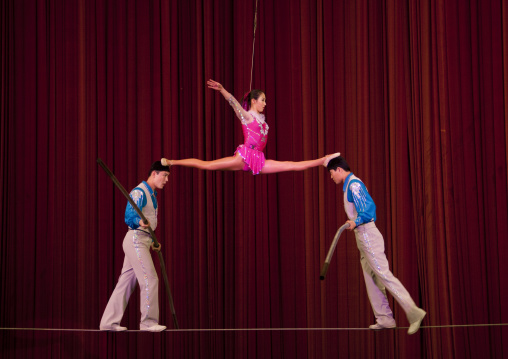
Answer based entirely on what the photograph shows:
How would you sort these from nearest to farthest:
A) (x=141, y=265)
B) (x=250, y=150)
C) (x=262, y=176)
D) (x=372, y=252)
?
(x=250, y=150), (x=372, y=252), (x=141, y=265), (x=262, y=176)

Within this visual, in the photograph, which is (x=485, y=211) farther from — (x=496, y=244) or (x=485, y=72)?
(x=485, y=72)

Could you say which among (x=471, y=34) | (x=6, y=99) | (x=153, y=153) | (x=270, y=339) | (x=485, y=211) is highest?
(x=471, y=34)

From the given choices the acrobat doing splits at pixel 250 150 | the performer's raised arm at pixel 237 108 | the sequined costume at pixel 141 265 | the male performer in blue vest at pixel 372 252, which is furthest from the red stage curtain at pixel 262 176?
the performer's raised arm at pixel 237 108

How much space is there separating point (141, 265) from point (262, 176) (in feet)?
7.01

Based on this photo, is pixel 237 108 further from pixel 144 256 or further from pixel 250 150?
pixel 144 256

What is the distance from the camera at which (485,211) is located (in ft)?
21.1

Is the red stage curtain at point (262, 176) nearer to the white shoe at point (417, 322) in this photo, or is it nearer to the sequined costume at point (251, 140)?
the white shoe at point (417, 322)

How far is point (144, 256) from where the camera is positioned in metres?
4.74

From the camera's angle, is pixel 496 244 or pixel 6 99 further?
pixel 6 99

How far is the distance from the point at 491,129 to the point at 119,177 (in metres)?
3.53

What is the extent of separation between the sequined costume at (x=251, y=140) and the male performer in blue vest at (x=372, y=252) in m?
0.52

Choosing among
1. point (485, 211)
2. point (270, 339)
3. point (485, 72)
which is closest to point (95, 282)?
point (270, 339)

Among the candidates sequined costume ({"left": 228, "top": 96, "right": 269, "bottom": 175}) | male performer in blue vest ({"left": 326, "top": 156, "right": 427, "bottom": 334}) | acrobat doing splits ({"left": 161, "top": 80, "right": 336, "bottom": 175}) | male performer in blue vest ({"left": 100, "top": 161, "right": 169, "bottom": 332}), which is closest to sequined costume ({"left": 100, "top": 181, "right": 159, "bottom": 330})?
male performer in blue vest ({"left": 100, "top": 161, "right": 169, "bottom": 332})

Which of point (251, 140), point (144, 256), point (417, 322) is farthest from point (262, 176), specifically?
point (417, 322)
